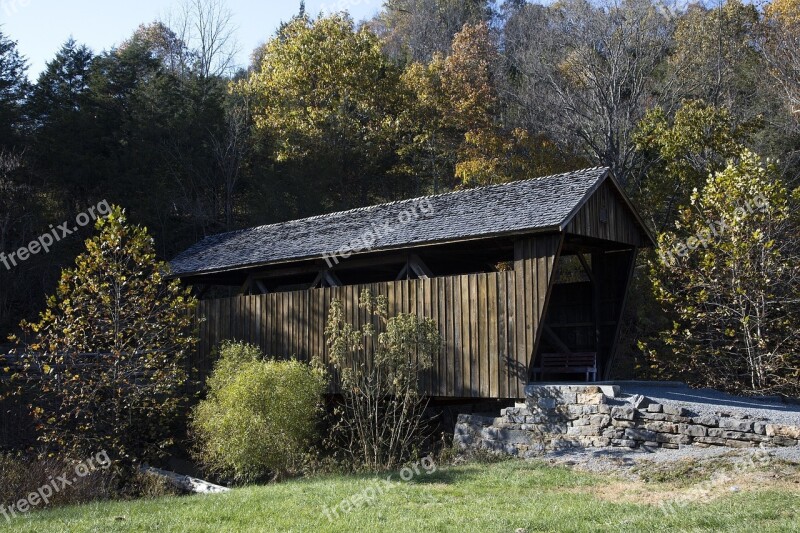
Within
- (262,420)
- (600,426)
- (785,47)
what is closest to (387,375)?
(262,420)

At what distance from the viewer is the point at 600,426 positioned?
10734mm

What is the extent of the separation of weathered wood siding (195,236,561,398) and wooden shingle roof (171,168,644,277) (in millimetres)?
538

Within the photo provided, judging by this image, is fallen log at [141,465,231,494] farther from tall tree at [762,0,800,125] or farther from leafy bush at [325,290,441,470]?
tall tree at [762,0,800,125]

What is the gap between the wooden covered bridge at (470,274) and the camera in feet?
39.3

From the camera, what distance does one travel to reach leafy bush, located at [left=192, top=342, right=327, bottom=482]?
36.1ft

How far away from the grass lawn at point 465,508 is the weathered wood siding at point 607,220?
4.31 meters

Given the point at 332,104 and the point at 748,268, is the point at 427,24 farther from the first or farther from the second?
the point at 748,268

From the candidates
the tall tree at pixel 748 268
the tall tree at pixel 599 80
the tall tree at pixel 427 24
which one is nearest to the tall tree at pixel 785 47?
the tall tree at pixel 599 80

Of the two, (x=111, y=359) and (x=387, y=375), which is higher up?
(x=111, y=359)

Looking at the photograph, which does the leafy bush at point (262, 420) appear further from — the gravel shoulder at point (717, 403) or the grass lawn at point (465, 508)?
the gravel shoulder at point (717, 403)

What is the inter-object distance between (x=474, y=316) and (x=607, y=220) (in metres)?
2.78

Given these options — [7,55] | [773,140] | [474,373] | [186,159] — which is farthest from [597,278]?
[7,55]

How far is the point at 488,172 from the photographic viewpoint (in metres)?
21.2

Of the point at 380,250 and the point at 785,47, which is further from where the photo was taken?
the point at 785,47
